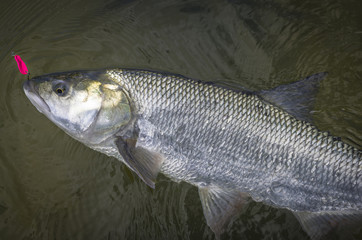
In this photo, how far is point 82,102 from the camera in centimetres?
205

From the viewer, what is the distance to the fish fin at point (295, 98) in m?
2.13

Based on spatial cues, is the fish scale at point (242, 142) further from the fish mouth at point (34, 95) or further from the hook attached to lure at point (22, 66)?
the hook attached to lure at point (22, 66)

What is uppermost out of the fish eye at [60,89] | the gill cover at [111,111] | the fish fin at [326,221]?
the fish eye at [60,89]

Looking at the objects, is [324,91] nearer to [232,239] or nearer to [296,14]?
[296,14]

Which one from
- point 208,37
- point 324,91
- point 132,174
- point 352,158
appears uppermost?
point 208,37

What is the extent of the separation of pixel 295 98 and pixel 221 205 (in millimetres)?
1033

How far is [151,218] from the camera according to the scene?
2506 millimetres

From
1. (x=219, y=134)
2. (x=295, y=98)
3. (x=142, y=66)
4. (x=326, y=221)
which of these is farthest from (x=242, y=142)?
(x=142, y=66)

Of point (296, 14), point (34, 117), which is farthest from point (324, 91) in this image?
point (34, 117)

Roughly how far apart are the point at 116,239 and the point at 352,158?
205cm

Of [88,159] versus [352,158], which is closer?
[352,158]

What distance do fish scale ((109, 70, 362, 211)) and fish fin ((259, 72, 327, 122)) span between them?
0.07 meters

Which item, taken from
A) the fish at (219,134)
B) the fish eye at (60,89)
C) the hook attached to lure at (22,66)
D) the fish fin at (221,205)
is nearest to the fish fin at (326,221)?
the fish at (219,134)

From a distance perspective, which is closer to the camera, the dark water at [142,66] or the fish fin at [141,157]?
the fish fin at [141,157]
